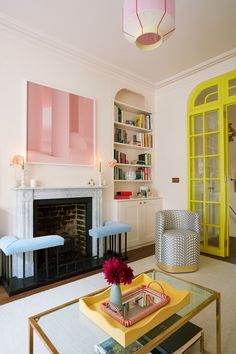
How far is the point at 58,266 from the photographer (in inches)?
112

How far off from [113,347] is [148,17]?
190cm

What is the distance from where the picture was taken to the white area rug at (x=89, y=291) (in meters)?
1.59

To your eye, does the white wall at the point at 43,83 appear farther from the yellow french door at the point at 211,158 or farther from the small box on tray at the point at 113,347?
the small box on tray at the point at 113,347

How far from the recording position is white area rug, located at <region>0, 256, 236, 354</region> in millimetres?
1593

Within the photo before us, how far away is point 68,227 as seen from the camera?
138 inches

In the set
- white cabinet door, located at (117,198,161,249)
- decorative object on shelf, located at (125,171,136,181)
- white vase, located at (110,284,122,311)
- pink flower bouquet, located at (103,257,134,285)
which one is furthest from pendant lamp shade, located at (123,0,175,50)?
decorative object on shelf, located at (125,171,136,181)

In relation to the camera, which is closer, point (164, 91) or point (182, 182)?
point (182, 182)

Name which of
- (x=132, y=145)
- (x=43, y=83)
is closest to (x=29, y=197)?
(x=43, y=83)

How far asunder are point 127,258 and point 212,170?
1.97m

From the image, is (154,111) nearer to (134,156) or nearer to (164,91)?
(164,91)

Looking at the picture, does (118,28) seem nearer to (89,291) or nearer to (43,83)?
(43,83)

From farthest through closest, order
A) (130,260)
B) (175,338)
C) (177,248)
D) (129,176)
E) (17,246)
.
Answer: (129,176) < (130,260) < (177,248) < (17,246) < (175,338)

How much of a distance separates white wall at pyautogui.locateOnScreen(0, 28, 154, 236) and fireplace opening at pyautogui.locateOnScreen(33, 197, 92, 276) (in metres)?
0.35

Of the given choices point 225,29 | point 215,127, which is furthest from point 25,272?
point 225,29
